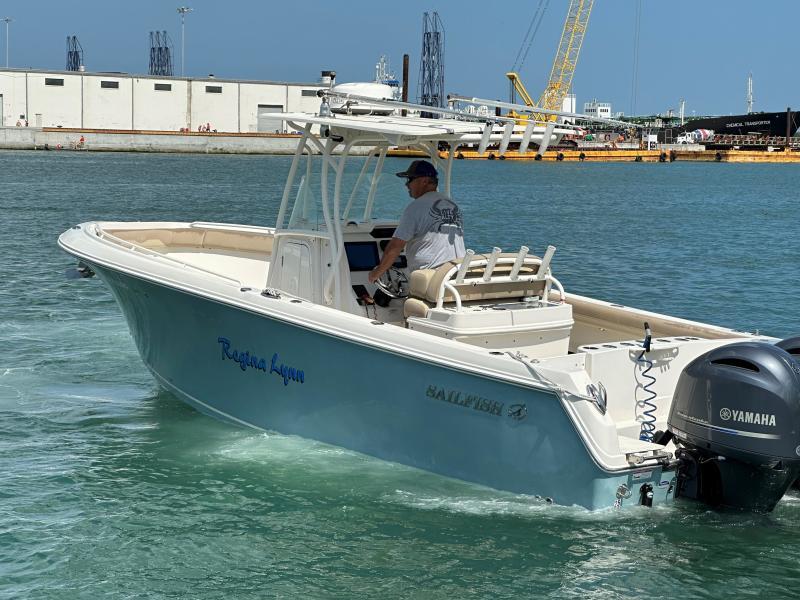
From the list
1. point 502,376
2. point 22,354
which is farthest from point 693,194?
point 502,376

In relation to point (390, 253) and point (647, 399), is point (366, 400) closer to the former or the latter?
point (390, 253)

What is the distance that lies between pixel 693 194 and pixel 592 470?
49962 millimetres

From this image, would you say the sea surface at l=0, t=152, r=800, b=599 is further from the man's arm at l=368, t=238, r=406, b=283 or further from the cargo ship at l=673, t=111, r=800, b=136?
the cargo ship at l=673, t=111, r=800, b=136

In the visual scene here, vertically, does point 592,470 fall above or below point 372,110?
below

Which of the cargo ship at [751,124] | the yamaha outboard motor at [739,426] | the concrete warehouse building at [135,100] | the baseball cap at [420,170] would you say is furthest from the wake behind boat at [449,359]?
the cargo ship at [751,124]

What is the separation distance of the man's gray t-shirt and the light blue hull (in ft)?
3.09

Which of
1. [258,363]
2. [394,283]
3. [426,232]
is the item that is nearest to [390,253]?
[426,232]

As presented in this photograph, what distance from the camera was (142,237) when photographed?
10.8 m

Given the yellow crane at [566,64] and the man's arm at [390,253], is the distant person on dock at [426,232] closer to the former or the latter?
the man's arm at [390,253]

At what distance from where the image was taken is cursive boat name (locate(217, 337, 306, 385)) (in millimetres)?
7957

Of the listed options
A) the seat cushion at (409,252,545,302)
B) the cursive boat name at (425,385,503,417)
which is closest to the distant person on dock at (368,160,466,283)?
the seat cushion at (409,252,545,302)

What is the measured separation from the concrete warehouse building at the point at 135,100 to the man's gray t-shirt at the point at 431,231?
81.2 m

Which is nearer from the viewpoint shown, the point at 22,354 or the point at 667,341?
the point at 667,341

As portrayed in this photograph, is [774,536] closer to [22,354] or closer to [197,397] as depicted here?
[197,397]
